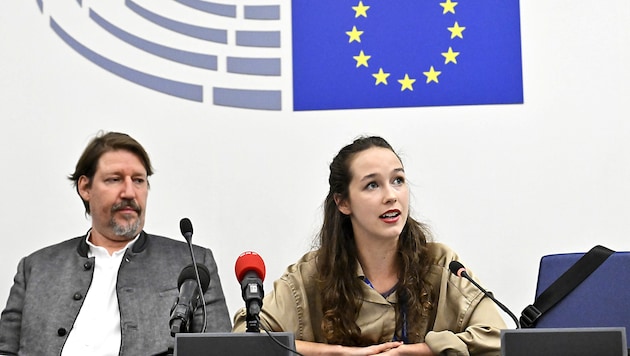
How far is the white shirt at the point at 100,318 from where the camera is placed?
2758mm

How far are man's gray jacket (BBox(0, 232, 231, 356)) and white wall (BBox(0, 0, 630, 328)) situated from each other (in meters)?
0.49

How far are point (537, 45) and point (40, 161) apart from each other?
203 cm

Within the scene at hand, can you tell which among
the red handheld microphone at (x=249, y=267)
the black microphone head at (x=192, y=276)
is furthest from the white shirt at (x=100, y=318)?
the red handheld microphone at (x=249, y=267)

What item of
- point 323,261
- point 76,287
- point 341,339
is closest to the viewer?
point 341,339

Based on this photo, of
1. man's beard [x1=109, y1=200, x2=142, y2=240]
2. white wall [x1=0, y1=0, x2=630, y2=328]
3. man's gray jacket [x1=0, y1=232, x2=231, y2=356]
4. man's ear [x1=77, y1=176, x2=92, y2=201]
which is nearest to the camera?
man's gray jacket [x1=0, y1=232, x2=231, y2=356]

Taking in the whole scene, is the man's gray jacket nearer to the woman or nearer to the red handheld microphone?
the woman

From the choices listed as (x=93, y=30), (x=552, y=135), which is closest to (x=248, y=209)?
(x=93, y=30)

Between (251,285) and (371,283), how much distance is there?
3.14 ft

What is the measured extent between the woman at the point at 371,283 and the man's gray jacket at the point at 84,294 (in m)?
0.34

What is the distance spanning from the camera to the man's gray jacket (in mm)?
2758

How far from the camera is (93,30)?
350cm

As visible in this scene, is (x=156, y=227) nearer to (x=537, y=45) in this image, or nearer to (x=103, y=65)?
(x=103, y=65)

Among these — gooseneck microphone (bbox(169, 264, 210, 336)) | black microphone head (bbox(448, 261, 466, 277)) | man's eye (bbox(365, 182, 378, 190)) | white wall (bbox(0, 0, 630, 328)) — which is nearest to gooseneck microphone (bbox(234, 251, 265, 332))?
gooseneck microphone (bbox(169, 264, 210, 336))

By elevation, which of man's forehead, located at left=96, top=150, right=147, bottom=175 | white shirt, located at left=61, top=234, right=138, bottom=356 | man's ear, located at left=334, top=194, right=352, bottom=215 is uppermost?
man's forehead, located at left=96, top=150, right=147, bottom=175
